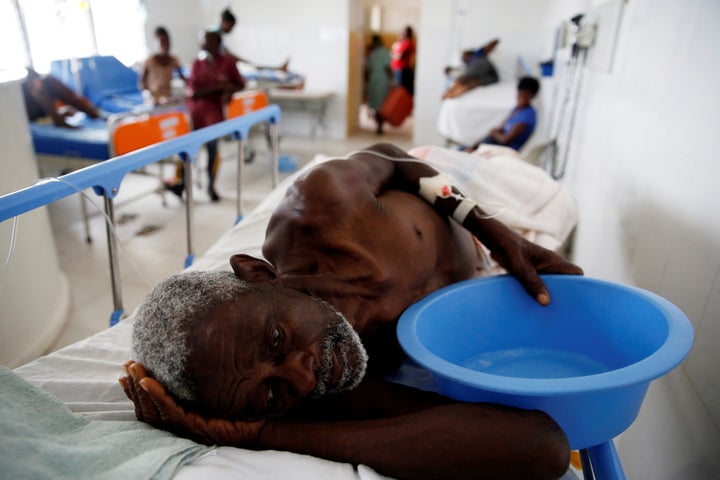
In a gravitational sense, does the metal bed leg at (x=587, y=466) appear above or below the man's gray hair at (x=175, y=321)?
below

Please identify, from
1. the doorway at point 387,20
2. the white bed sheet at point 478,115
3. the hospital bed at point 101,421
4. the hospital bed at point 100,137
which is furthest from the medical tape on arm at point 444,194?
the doorway at point 387,20

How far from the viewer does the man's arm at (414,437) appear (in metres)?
0.82

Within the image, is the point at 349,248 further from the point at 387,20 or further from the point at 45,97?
the point at 387,20

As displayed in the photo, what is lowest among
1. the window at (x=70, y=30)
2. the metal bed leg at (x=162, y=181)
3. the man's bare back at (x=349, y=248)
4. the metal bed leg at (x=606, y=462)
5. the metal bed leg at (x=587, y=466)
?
the metal bed leg at (x=162, y=181)

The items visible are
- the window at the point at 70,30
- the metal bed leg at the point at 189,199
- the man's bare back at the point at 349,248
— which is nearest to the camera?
the man's bare back at the point at 349,248

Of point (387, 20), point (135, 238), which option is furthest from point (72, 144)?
point (387, 20)

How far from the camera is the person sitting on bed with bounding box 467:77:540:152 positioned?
11.9 ft

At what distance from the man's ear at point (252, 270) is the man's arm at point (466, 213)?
1.49 ft

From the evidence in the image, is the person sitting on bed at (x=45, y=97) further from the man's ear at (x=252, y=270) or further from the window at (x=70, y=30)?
the man's ear at (x=252, y=270)

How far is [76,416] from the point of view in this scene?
903 millimetres

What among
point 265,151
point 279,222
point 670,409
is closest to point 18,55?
point 265,151

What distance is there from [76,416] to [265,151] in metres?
5.29

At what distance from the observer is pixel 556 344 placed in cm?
132

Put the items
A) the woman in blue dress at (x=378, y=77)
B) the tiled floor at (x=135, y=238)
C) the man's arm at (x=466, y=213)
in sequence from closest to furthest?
1. the man's arm at (x=466, y=213)
2. the tiled floor at (x=135, y=238)
3. the woman in blue dress at (x=378, y=77)
